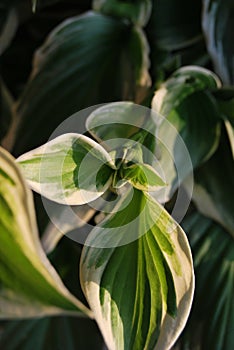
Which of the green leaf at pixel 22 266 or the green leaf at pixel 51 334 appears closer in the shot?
the green leaf at pixel 22 266

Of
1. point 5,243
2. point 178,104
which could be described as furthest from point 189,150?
point 5,243

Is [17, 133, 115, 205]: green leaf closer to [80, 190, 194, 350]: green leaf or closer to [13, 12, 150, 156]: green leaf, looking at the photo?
[80, 190, 194, 350]: green leaf

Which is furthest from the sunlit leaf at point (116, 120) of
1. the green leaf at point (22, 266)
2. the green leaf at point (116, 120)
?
the green leaf at point (22, 266)

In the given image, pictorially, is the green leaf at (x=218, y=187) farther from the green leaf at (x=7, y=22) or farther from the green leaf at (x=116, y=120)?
the green leaf at (x=7, y=22)

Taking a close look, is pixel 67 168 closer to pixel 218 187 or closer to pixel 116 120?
pixel 116 120

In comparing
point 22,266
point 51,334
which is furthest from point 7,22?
point 22,266

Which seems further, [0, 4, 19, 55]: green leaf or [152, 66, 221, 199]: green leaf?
[0, 4, 19, 55]: green leaf

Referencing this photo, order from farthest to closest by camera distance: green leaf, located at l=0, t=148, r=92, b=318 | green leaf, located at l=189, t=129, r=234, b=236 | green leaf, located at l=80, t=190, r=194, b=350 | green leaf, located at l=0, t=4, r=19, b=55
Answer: green leaf, located at l=0, t=4, r=19, b=55
green leaf, located at l=189, t=129, r=234, b=236
green leaf, located at l=80, t=190, r=194, b=350
green leaf, located at l=0, t=148, r=92, b=318

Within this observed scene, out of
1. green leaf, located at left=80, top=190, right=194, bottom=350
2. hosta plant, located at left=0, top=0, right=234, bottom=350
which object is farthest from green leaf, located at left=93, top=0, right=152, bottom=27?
green leaf, located at left=80, top=190, right=194, bottom=350
